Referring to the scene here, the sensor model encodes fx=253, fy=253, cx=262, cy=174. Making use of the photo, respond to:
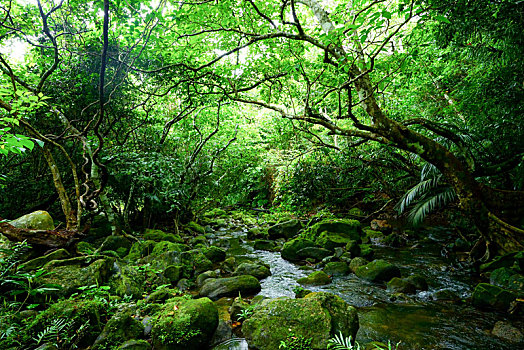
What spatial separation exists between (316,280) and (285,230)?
4.39 metres

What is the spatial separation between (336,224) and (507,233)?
443cm

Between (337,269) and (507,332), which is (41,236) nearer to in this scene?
(337,269)

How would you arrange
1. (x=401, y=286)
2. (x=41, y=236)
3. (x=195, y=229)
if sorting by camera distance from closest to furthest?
(x=41, y=236) → (x=401, y=286) → (x=195, y=229)

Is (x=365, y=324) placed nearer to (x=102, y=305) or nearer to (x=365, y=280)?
(x=365, y=280)

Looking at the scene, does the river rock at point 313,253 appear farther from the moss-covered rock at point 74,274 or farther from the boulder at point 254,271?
the moss-covered rock at point 74,274

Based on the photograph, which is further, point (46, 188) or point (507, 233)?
point (46, 188)

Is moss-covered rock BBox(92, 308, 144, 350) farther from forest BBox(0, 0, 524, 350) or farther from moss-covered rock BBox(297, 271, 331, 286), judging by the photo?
moss-covered rock BBox(297, 271, 331, 286)

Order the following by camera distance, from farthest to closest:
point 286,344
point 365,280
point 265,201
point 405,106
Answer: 1. point 265,201
2. point 405,106
3. point 365,280
4. point 286,344

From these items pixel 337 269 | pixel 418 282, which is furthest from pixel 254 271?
pixel 418 282

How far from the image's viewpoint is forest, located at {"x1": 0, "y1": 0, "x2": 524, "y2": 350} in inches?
128

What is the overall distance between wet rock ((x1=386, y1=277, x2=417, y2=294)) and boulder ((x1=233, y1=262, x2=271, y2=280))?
2.65 m

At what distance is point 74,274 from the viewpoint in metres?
3.90

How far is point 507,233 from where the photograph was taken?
4875mm

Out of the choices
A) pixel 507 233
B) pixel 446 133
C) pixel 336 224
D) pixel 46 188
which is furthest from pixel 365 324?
pixel 46 188
